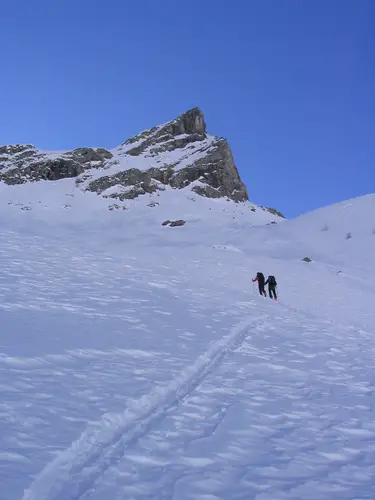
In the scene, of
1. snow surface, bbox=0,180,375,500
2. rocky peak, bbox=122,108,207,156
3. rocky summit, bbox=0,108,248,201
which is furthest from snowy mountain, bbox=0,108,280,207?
snow surface, bbox=0,180,375,500

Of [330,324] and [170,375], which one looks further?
[330,324]

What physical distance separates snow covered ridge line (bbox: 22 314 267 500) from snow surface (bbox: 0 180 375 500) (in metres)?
0.02

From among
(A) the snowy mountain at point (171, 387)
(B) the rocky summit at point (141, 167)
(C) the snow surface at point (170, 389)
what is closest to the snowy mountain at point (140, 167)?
(B) the rocky summit at point (141, 167)

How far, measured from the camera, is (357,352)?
11.1m

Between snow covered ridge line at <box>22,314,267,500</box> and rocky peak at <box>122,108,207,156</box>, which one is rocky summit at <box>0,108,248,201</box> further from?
snow covered ridge line at <box>22,314,267,500</box>

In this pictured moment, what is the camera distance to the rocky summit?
58.2m

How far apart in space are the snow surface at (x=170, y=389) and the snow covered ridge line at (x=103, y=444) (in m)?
0.02

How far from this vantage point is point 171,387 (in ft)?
21.1

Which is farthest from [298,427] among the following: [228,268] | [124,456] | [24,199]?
[24,199]

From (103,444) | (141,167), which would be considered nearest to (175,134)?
(141,167)

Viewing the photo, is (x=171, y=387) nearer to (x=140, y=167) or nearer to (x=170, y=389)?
(x=170, y=389)

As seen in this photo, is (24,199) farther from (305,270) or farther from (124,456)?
(124,456)

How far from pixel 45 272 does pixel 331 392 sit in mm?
10720

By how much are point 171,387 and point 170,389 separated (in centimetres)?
7
